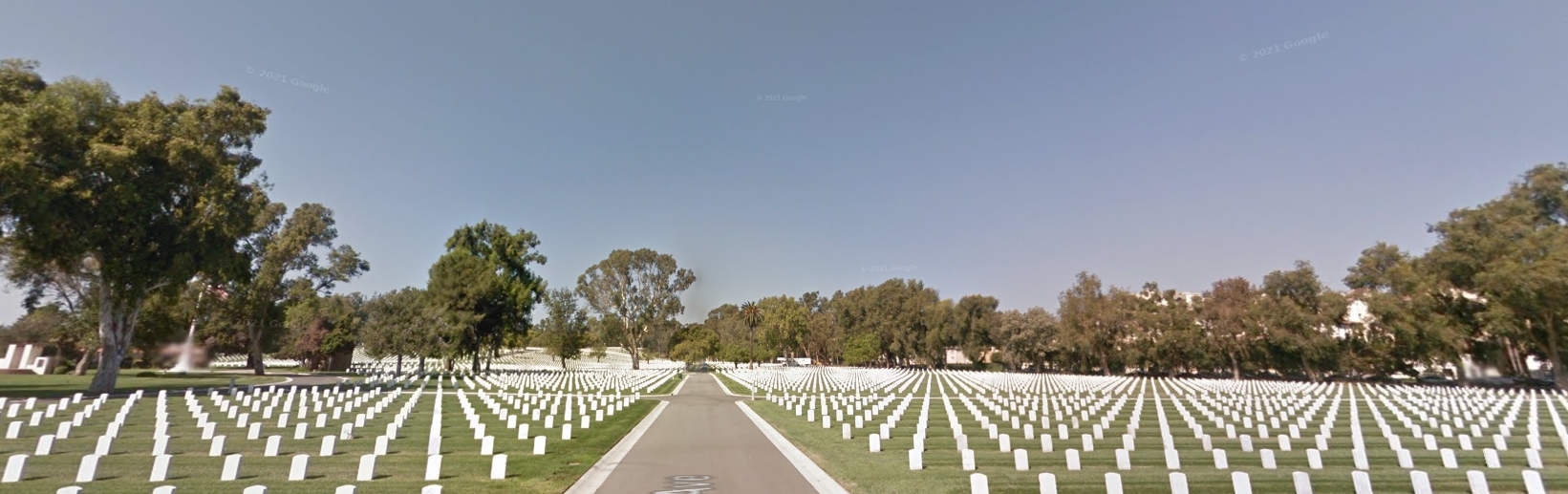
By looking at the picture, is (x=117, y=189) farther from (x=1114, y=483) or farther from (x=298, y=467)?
(x=1114, y=483)

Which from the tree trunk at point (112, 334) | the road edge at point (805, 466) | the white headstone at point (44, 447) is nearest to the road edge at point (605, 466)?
the road edge at point (805, 466)

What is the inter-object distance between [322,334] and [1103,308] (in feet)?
244

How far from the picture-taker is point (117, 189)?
23.5 m

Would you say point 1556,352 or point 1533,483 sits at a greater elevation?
point 1556,352

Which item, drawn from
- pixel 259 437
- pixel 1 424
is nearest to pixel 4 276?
pixel 1 424

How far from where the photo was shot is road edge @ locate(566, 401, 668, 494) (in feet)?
30.6

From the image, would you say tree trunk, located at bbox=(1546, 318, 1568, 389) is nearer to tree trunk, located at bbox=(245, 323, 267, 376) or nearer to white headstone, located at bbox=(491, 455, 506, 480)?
white headstone, located at bbox=(491, 455, 506, 480)

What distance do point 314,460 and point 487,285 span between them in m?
38.9

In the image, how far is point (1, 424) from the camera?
48.9ft

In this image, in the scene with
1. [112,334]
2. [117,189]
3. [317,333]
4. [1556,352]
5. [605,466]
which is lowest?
[605,466]

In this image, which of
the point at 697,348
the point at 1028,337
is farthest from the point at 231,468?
the point at 697,348

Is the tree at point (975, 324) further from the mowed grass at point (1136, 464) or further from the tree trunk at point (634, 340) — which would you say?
the mowed grass at point (1136, 464)

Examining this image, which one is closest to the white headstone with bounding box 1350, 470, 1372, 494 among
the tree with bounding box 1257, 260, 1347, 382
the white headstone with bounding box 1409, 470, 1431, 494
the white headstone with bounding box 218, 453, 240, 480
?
the white headstone with bounding box 1409, 470, 1431, 494

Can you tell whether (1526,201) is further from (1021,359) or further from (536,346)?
(536,346)
